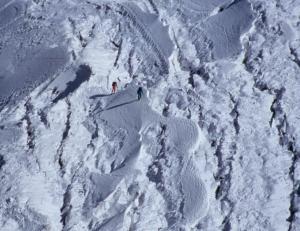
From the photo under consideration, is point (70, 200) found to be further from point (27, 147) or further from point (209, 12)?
point (209, 12)

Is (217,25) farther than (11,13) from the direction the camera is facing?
No

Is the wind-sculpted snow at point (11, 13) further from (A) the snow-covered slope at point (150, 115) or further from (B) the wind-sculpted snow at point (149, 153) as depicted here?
(B) the wind-sculpted snow at point (149, 153)

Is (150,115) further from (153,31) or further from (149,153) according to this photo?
(153,31)

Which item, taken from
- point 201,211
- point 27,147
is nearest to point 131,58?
point 27,147

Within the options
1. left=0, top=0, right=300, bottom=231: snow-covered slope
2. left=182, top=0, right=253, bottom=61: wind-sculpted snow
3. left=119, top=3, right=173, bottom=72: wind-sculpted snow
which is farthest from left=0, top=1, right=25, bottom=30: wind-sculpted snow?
left=182, top=0, right=253, bottom=61: wind-sculpted snow

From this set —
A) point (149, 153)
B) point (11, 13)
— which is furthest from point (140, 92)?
point (11, 13)

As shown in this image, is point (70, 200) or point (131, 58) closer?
point (70, 200)

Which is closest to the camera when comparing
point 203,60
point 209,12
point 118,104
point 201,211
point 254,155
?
point 201,211

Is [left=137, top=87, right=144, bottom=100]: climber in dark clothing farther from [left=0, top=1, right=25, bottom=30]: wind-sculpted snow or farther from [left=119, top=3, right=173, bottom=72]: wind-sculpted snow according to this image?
[left=0, top=1, right=25, bottom=30]: wind-sculpted snow

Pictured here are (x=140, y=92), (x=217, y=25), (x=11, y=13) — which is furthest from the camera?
(x=11, y=13)
